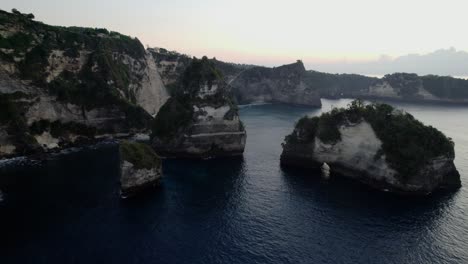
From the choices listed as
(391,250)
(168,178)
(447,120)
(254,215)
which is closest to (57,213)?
(168,178)

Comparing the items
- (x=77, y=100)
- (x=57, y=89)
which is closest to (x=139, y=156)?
(x=77, y=100)

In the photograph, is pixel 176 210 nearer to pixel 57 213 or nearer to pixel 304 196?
pixel 57 213

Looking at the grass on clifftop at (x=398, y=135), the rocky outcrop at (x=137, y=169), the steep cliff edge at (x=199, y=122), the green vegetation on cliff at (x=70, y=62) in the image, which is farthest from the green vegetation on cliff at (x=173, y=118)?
the grass on clifftop at (x=398, y=135)

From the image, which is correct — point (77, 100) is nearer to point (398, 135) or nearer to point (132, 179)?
point (132, 179)

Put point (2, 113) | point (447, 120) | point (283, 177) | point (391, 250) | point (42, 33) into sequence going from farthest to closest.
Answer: point (447, 120), point (42, 33), point (2, 113), point (283, 177), point (391, 250)

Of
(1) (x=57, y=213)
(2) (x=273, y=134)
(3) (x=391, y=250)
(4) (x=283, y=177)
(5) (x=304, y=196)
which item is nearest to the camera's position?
(3) (x=391, y=250)

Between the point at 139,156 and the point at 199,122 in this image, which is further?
the point at 199,122
